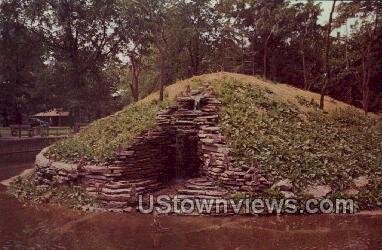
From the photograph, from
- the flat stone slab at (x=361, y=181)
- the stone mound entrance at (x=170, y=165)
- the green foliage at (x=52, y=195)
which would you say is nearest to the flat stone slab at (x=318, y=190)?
the flat stone slab at (x=361, y=181)

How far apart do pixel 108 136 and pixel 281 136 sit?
253 inches

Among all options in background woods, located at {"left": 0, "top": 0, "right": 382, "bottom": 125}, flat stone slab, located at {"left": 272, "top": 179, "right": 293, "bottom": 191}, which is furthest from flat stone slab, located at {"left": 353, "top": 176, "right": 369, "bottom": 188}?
background woods, located at {"left": 0, "top": 0, "right": 382, "bottom": 125}

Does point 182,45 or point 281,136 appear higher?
point 182,45

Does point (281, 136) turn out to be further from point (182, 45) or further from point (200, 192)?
point (182, 45)

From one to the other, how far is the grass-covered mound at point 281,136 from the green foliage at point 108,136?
33 mm

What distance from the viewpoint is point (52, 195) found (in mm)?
15203

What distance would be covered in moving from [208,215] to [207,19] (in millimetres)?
18275

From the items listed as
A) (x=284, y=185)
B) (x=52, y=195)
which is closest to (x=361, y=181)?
(x=284, y=185)

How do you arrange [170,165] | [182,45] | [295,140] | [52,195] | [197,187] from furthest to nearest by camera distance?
1. [182,45]
2. [170,165]
3. [295,140]
4. [52,195]
5. [197,187]

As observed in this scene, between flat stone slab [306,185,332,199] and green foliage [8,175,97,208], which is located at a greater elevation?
flat stone slab [306,185,332,199]

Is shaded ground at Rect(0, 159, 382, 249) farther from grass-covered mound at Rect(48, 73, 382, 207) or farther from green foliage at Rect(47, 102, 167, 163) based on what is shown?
green foliage at Rect(47, 102, 167, 163)

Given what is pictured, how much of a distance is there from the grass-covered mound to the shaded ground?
1.81m

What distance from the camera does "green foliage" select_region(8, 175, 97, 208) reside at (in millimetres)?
14164

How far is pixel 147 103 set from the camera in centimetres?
1880
